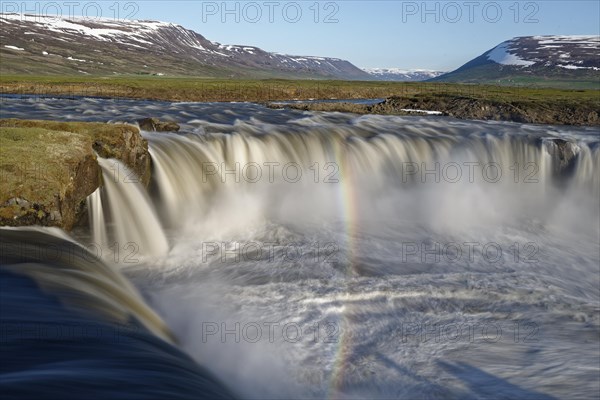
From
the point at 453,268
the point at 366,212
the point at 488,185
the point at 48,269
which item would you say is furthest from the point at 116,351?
the point at 488,185

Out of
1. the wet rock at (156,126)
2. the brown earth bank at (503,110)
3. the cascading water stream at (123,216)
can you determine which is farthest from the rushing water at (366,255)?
the brown earth bank at (503,110)

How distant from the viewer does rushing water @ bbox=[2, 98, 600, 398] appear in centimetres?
1018

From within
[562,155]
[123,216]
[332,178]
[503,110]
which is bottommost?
[123,216]

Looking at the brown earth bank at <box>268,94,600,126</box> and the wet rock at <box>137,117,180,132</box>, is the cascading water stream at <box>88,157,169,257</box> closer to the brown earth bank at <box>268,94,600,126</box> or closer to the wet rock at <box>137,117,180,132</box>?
the wet rock at <box>137,117,180,132</box>

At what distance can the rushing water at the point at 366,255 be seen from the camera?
33.4 ft

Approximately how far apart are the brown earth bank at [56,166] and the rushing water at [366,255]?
67 cm

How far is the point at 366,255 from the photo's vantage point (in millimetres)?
16891

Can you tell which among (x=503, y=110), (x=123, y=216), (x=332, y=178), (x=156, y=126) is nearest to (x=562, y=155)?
(x=332, y=178)

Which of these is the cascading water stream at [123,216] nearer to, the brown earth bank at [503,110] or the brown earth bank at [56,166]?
the brown earth bank at [56,166]

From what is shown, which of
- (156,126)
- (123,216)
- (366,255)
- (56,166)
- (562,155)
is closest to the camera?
(56,166)

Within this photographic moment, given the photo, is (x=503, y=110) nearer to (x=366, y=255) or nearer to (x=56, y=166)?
(x=366, y=255)

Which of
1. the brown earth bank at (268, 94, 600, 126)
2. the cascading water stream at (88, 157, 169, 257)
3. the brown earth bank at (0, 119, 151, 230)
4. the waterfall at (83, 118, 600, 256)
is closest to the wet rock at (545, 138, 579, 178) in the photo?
the waterfall at (83, 118, 600, 256)

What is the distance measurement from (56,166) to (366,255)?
9.38m

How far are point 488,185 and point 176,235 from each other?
56.5ft
